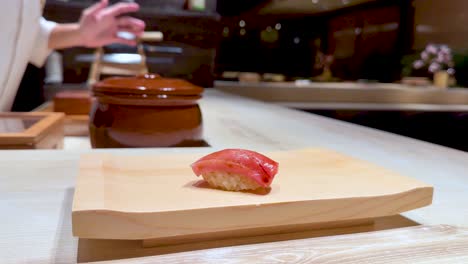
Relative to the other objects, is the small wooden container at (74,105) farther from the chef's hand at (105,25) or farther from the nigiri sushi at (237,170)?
the nigiri sushi at (237,170)

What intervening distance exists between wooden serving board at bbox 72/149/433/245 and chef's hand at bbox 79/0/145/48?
3.47 feet

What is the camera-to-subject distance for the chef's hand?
1583mm

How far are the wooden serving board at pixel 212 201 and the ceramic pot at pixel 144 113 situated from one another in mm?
277

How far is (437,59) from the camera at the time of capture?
216 inches

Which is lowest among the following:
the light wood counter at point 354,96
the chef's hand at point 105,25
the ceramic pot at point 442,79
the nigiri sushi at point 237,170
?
the light wood counter at point 354,96

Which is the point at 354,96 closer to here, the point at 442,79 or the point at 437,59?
the point at 442,79

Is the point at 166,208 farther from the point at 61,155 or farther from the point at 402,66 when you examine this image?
the point at 402,66

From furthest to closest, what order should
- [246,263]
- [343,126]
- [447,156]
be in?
[343,126], [447,156], [246,263]

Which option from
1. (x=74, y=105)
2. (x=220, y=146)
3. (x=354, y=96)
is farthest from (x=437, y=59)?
Result: (x=220, y=146)

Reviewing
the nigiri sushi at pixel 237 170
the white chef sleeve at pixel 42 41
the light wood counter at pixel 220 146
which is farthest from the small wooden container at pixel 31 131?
the white chef sleeve at pixel 42 41

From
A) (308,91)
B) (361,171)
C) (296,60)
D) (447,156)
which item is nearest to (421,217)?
(361,171)

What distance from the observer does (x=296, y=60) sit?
627 centimetres

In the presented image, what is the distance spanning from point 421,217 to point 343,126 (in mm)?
837

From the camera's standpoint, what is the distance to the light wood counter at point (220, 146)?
44 cm
